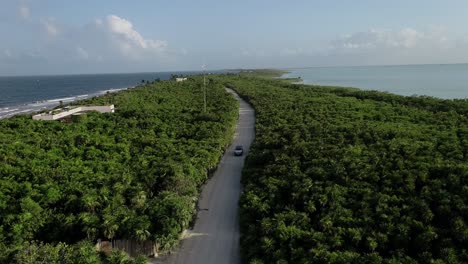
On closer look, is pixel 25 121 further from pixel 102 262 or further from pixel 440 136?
pixel 440 136

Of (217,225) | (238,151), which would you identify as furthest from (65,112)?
(217,225)

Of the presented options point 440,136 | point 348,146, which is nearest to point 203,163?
point 348,146

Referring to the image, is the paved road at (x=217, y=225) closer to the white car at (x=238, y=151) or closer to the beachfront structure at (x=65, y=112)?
the white car at (x=238, y=151)

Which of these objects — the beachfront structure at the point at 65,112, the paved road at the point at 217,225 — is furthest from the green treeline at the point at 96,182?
the beachfront structure at the point at 65,112

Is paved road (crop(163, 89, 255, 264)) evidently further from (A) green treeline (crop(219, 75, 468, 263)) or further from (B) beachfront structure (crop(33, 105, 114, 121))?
(B) beachfront structure (crop(33, 105, 114, 121))

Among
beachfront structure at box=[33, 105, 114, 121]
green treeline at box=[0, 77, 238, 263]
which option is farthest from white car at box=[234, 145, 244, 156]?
beachfront structure at box=[33, 105, 114, 121]

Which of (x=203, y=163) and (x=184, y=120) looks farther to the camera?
(x=184, y=120)
